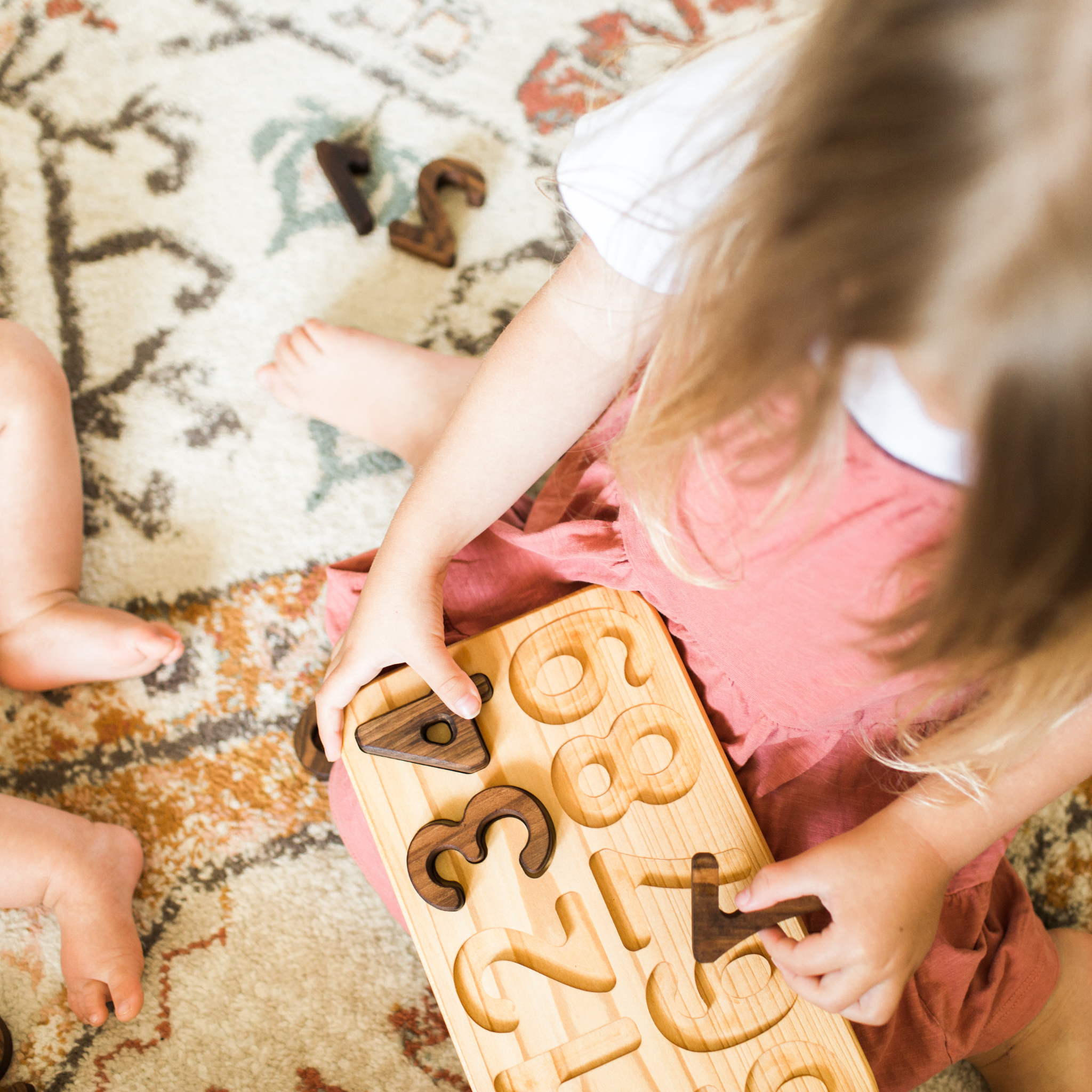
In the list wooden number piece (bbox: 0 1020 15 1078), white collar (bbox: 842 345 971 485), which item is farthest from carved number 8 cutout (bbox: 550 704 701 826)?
wooden number piece (bbox: 0 1020 15 1078)

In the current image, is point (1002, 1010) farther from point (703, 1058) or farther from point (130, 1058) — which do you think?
point (130, 1058)

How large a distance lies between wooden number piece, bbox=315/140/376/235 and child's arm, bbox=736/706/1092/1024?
0.67 metres

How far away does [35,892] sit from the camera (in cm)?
59

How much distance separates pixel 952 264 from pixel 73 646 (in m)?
0.67

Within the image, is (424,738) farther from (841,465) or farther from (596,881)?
(841,465)

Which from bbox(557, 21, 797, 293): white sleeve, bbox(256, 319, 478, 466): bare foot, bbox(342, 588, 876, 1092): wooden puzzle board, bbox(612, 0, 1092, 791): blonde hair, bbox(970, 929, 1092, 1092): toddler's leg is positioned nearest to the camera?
bbox(612, 0, 1092, 791): blonde hair

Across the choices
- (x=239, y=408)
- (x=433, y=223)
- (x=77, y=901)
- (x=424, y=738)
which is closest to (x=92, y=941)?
(x=77, y=901)

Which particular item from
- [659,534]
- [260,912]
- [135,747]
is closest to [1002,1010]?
[659,534]

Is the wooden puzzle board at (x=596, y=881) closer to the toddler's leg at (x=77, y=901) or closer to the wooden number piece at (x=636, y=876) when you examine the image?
the wooden number piece at (x=636, y=876)

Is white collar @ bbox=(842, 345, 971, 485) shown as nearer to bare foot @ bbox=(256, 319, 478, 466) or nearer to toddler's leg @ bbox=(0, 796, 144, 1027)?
bare foot @ bbox=(256, 319, 478, 466)

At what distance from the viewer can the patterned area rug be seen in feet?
2.06

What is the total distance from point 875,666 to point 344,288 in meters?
0.62

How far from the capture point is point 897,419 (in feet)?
1.07

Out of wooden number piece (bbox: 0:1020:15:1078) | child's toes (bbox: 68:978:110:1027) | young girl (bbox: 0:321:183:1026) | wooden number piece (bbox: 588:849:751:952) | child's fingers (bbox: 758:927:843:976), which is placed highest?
child's fingers (bbox: 758:927:843:976)
